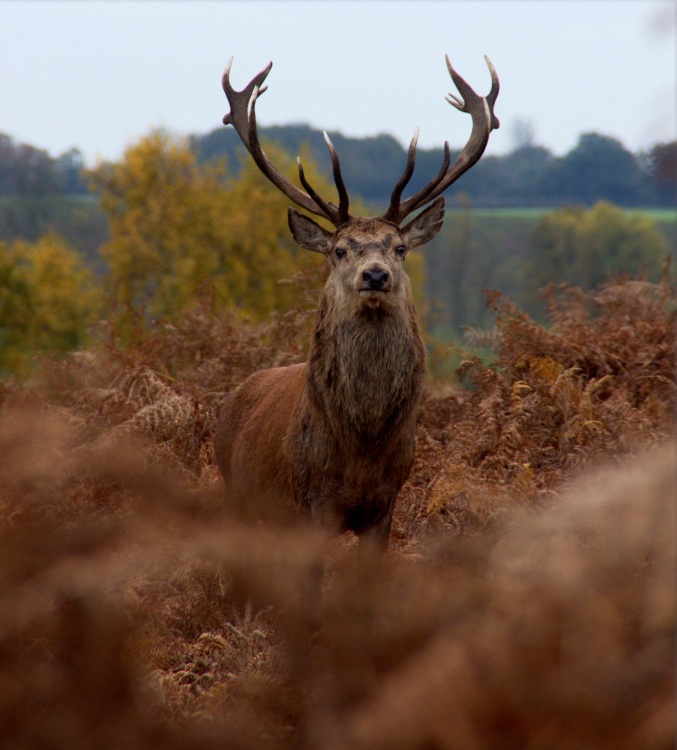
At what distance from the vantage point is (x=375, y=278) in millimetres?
4840

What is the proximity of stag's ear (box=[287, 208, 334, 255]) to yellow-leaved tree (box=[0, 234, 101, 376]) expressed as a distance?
142 feet

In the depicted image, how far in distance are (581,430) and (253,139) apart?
295 cm

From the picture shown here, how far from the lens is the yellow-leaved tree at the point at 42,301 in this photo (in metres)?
48.9

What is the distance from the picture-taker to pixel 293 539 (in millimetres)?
1803

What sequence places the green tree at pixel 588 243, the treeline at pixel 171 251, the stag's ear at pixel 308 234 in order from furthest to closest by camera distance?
the green tree at pixel 588 243 < the treeline at pixel 171 251 < the stag's ear at pixel 308 234

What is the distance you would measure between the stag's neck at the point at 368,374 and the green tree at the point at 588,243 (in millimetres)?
51309

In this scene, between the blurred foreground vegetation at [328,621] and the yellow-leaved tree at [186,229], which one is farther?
the yellow-leaved tree at [186,229]

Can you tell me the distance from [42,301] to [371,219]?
159 feet

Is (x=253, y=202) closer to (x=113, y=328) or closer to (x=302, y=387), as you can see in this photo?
(x=113, y=328)

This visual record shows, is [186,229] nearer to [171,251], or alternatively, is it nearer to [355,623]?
[171,251]

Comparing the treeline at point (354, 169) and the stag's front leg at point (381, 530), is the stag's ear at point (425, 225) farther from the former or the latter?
the treeline at point (354, 169)

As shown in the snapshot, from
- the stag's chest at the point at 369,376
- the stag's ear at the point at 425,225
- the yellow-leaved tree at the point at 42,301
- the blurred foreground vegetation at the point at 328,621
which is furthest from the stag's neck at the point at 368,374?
the yellow-leaved tree at the point at 42,301

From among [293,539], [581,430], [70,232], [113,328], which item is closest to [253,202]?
[70,232]

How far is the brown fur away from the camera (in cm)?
486
